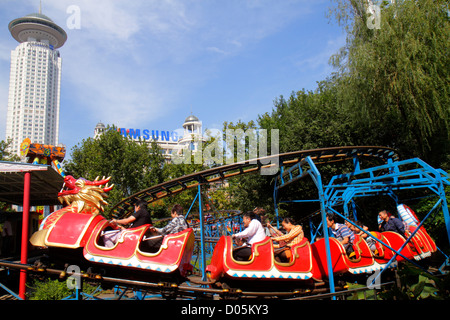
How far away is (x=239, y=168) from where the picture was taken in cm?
730

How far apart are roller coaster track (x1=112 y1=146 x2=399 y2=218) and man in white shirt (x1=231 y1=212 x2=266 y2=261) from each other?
48.2 inches

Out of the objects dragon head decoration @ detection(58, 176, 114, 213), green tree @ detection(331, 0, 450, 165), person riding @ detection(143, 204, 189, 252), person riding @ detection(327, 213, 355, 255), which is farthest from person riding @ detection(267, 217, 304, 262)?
green tree @ detection(331, 0, 450, 165)

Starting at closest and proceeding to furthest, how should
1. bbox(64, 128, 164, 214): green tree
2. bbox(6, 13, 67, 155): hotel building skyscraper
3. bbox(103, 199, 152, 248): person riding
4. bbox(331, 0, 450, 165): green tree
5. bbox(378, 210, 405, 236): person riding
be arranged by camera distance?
bbox(103, 199, 152, 248): person riding → bbox(378, 210, 405, 236): person riding → bbox(331, 0, 450, 165): green tree → bbox(64, 128, 164, 214): green tree → bbox(6, 13, 67, 155): hotel building skyscraper

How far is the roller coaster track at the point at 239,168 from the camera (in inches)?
256

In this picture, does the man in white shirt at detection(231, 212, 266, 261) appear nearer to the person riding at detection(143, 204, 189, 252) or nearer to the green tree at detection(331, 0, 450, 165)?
the person riding at detection(143, 204, 189, 252)

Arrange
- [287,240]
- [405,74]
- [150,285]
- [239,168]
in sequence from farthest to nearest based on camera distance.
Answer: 1. [405,74]
2. [239,168]
3. [287,240]
4. [150,285]

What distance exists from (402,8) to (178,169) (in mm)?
16725

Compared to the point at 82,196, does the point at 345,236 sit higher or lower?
lower

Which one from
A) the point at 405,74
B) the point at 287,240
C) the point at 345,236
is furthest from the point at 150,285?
the point at 405,74

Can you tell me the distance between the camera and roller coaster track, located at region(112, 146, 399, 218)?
21.3 ft

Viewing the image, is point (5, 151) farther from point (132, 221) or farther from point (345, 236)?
point (345, 236)

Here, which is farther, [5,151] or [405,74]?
[5,151]

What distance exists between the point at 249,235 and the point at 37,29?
124 meters

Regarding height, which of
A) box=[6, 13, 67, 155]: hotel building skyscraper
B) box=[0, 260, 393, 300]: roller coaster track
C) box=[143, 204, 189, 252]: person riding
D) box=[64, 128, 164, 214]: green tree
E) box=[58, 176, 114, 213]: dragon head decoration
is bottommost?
box=[0, 260, 393, 300]: roller coaster track
